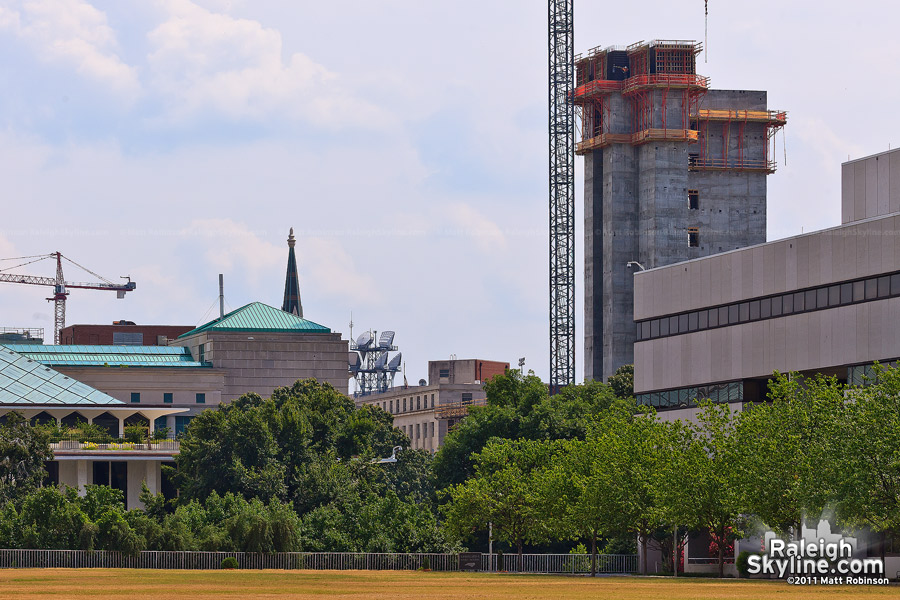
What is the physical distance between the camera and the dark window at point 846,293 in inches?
3511

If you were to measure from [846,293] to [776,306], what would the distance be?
6.25m

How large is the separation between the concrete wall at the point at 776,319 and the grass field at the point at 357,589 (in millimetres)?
22581

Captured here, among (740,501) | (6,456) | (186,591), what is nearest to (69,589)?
(186,591)

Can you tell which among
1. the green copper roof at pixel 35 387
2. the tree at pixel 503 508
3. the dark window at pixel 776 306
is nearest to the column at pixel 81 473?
the green copper roof at pixel 35 387

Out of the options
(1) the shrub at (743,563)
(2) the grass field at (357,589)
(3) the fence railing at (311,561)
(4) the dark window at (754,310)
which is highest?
(4) the dark window at (754,310)

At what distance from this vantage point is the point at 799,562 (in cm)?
7419

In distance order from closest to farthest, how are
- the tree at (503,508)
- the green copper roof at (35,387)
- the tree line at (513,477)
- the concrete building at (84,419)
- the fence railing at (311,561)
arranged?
the tree line at (513,477) → the fence railing at (311,561) → the tree at (503,508) → the concrete building at (84,419) → the green copper roof at (35,387)

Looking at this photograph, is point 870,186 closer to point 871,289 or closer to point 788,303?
point 788,303

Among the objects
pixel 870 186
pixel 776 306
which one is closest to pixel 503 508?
pixel 776 306

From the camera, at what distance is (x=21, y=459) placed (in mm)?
125312

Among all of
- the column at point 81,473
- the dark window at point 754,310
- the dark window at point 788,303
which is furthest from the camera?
the column at point 81,473

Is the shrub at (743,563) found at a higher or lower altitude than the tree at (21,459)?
lower

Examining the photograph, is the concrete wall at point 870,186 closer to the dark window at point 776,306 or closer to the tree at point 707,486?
the dark window at point 776,306

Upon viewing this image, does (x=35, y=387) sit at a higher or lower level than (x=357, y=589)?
higher
